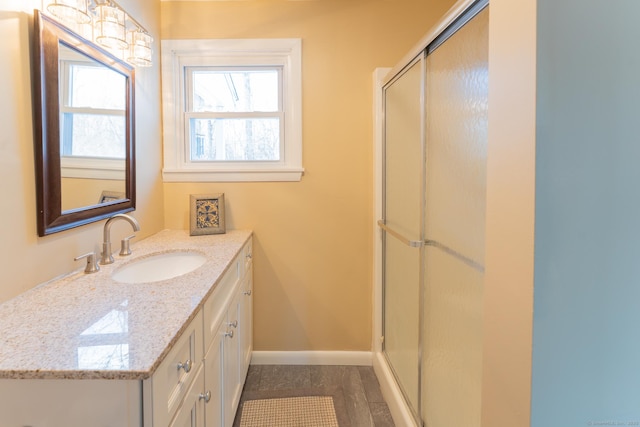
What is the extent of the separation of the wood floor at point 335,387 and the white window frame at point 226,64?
1.23m

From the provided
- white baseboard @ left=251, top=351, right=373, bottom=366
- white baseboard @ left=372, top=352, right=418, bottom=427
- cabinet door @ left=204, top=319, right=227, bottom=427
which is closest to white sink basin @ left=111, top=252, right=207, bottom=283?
cabinet door @ left=204, top=319, right=227, bottom=427

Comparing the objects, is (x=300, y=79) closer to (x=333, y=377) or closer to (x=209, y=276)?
(x=209, y=276)

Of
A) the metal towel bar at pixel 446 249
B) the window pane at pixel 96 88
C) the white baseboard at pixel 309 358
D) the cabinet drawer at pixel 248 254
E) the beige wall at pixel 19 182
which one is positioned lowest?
the white baseboard at pixel 309 358

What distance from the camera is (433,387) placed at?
4.57ft

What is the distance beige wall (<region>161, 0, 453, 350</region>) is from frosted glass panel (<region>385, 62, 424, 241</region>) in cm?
19

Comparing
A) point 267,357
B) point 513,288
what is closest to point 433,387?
point 513,288

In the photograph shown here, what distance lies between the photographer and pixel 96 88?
140 cm

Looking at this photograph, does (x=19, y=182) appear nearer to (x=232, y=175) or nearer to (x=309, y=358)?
(x=232, y=175)

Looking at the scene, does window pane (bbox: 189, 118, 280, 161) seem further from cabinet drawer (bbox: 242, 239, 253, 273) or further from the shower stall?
the shower stall

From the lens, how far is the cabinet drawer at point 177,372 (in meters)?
0.74

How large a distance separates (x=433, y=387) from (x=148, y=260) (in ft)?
4.49

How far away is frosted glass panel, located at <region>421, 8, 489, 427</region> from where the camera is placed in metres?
1.07

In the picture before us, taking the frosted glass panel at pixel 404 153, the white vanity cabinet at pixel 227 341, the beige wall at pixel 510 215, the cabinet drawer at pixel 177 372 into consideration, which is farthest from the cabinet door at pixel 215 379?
the frosted glass panel at pixel 404 153

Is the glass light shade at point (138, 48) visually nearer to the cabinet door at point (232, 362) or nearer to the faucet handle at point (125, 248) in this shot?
the faucet handle at point (125, 248)
